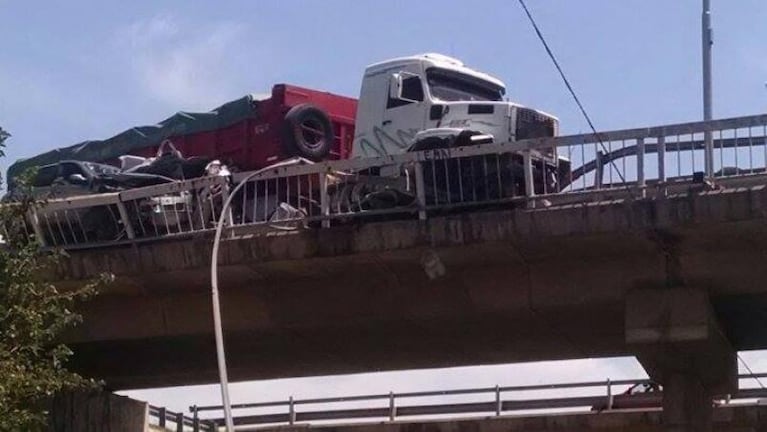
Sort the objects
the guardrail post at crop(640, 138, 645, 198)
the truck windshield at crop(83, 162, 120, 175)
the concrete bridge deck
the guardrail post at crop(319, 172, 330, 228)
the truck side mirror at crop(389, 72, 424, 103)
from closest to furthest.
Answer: the guardrail post at crop(640, 138, 645, 198) → the concrete bridge deck → the guardrail post at crop(319, 172, 330, 228) → the truck windshield at crop(83, 162, 120, 175) → the truck side mirror at crop(389, 72, 424, 103)

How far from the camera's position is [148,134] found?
94.2ft

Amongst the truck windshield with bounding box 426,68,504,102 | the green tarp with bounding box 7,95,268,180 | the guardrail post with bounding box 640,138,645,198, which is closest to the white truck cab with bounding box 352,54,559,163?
the truck windshield with bounding box 426,68,504,102

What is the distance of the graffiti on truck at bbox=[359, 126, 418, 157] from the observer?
2586cm

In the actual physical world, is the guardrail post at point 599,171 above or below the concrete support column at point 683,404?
above

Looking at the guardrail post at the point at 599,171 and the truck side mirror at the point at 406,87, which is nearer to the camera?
the guardrail post at the point at 599,171

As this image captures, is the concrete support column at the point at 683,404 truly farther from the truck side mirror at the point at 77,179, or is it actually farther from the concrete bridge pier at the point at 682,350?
the truck side mirror at the point at 77,179

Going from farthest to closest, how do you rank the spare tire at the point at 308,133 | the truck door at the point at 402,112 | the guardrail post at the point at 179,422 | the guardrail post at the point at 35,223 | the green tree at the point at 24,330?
1. the guardrail post at the point at 179,422
2. the spare tire at the point at 308,133
3. the truck door at the point at 402,112
4. the guardrail post at the point at 35,223
5. the green tree at the point at 24,330

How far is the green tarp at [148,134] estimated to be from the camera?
27.2m

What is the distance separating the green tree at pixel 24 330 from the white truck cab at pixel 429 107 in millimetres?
8262

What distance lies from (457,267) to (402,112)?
241 inches

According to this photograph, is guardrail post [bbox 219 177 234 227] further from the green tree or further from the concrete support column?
the concrete support column

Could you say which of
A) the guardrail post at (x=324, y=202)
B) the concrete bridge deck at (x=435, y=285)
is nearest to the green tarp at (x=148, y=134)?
the concrete bridge deck at (x=435, y=285)

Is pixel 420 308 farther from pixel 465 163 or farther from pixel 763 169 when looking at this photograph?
pixel 763 169

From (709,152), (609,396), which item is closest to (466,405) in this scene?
(609,396)
